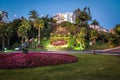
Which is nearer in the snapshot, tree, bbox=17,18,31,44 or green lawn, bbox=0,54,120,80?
green lawn, bbox=0,54,120,80

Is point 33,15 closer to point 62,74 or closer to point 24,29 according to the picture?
point 24,29

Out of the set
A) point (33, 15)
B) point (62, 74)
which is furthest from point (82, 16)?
point (62, 74)

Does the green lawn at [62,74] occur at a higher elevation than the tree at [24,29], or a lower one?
lower

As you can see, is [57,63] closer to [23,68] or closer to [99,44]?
[23,68]

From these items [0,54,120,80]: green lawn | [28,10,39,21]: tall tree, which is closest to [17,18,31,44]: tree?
[28,10,39,21]: tall tree

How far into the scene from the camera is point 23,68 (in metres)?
21.3

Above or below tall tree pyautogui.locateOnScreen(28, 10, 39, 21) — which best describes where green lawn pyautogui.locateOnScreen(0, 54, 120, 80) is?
below

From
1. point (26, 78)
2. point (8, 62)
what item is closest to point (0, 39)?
point (8, 62)

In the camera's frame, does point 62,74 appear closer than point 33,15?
Yes

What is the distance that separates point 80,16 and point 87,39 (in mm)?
13664

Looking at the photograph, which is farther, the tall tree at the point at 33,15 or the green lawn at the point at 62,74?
the tall tree at the point at 33,15

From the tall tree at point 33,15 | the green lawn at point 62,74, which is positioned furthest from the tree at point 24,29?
the green lawn at point 62,74

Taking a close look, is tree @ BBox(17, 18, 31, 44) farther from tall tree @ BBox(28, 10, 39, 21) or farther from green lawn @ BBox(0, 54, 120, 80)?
green lawn @ BBox(0, 54, 120, 80)

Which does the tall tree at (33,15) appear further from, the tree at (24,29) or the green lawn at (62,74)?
the green lawn at (62,74)
